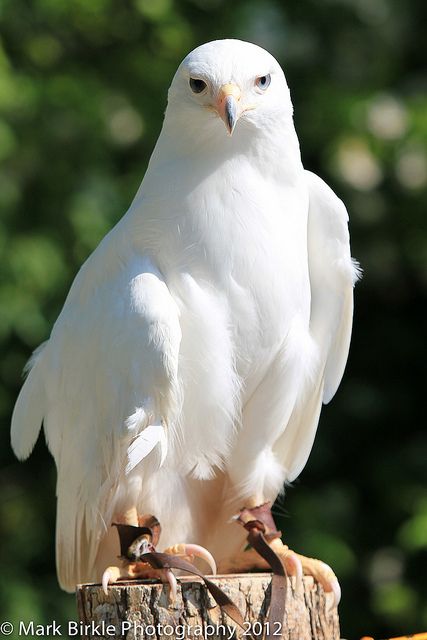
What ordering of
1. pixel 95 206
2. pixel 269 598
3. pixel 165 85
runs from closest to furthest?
pixel 269 598 < pixel 95 206 < pixel 165 85

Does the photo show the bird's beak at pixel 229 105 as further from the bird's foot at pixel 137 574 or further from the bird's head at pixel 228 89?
the bird's foot at pixel 137 574

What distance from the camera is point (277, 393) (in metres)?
3.76

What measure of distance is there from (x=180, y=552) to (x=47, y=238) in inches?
102

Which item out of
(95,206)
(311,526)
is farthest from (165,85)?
(311,526)

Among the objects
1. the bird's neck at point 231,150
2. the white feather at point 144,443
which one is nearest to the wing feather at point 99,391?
the white feather at point 144,443

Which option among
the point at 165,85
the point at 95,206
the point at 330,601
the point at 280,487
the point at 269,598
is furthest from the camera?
the point at 165,85

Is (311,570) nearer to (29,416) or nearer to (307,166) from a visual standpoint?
(29,416)

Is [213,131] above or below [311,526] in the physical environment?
above

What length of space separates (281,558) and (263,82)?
147 centimetres

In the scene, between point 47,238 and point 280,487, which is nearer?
point 280,487

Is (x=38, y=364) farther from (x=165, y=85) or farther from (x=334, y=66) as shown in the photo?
(x=334, y=66)

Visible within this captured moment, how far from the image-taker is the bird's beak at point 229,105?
135 inches

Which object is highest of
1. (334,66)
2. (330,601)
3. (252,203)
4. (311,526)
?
(334,66)

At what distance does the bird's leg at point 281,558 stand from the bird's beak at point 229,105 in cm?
125
